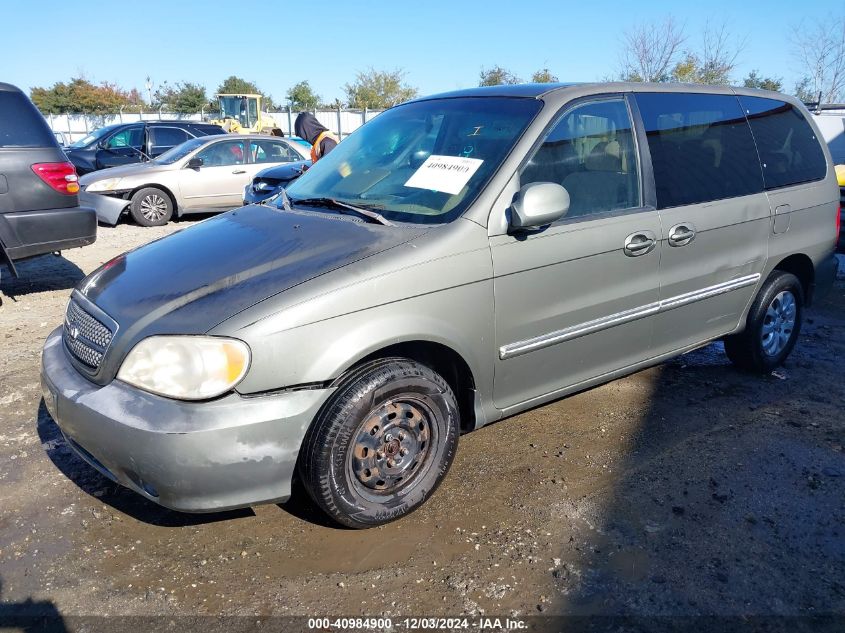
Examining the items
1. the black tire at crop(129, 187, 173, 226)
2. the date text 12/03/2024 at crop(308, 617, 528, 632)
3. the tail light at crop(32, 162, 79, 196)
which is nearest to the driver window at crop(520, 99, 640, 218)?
the date text 12/03/2024 at crop(308, 617, 528, 632)

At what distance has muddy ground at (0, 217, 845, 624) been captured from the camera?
244cm

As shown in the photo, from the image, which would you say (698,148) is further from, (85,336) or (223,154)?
(223,154)

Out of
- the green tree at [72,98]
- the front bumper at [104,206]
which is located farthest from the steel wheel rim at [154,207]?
the green tree at [72,98]

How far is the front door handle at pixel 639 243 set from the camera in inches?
132

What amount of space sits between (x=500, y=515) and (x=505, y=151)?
1669mm

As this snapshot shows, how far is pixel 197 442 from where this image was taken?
2295 mm

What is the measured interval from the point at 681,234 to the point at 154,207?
920 cm

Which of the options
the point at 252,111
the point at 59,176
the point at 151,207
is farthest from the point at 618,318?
the point at 252,111

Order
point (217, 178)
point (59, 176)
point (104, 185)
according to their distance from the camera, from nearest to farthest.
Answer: point (59, 176)
point (104, 185)
point (217, 178)

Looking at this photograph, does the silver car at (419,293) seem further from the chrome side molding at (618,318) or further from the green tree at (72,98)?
the green tree at (72,98)

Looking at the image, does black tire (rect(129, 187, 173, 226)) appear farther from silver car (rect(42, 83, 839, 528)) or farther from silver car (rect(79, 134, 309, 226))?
silver car (rect(42, 83, 839, 528))

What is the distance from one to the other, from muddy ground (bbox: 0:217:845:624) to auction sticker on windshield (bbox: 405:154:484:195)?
4.66ft

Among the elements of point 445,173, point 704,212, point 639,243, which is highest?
point 445,173

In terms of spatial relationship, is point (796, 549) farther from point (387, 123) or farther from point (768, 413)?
point (387, 123)
